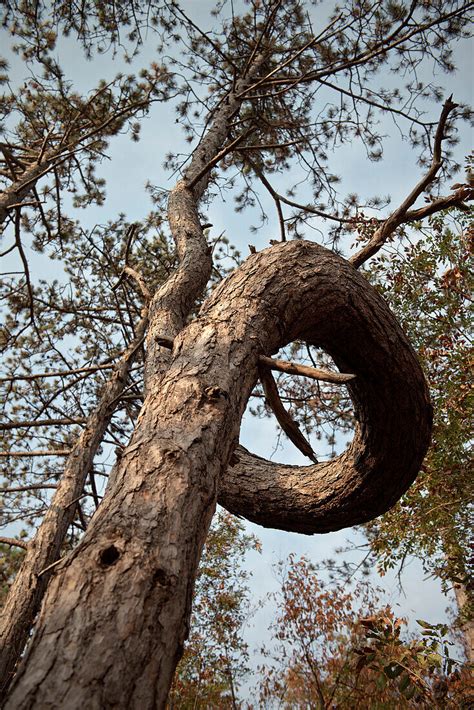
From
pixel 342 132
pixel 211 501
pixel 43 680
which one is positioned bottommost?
pixel 43 680

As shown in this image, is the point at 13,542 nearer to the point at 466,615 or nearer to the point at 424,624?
the point at 424,624

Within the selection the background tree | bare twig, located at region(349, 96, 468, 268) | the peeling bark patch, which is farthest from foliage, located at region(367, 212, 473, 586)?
the peeling bark patch

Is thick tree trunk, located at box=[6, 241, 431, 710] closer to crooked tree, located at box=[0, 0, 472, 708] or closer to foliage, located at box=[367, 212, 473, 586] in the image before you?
crooked tree, located at box=[0, 0, 472, 708]

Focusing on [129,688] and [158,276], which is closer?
[129,688]

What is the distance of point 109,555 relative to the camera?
977mm

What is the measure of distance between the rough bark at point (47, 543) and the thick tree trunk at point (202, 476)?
1.76 meters

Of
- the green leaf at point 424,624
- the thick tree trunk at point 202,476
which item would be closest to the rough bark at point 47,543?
the thick tree trunk at point 202,476

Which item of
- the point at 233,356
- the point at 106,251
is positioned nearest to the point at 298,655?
the point at 106,251

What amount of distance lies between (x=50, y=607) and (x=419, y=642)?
2.78m

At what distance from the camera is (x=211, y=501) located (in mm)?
1254

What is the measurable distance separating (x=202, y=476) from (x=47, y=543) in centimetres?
330

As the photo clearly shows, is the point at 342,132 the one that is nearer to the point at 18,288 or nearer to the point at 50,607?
the point at 18,288

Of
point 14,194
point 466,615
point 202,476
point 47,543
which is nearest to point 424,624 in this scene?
point 466,615

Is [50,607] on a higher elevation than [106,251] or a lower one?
lower
